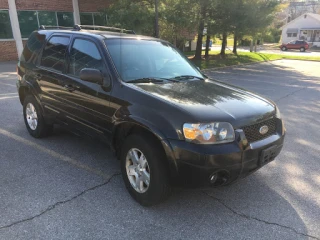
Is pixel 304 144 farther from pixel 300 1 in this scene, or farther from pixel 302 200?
pixel 300 1

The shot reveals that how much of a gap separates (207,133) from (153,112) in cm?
57

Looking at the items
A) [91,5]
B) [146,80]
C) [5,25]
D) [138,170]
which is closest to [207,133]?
[138,170]

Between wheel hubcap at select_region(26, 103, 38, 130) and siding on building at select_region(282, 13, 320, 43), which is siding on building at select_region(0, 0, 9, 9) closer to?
wheel hubcap at select_region(26, 103, 38, 130)

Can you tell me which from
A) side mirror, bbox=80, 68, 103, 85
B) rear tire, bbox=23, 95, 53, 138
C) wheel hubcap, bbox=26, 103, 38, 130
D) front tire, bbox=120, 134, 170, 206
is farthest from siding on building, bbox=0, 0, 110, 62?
front tire, bbox=120, 134, 170, 206

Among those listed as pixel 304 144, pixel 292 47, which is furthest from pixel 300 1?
pixel 304 144

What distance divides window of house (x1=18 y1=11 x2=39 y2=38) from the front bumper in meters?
18.7

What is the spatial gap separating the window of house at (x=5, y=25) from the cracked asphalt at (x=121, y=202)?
15.5 m

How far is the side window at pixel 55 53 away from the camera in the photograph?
13.7ft

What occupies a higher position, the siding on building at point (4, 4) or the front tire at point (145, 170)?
the siding on building at point (4, 4)

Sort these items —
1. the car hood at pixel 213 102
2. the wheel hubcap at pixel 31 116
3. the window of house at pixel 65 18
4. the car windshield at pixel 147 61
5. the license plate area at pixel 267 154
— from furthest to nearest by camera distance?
1. the window of house at pixel 65 18
2. the wheel hubcap at pixel 31 116
3. the car windshield at pixel 147 61
4. the license plate area at pixel 267 154
5. the car hood at pixel 213 102

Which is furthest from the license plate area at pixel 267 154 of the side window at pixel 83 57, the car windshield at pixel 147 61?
the side window at pixel 83 57

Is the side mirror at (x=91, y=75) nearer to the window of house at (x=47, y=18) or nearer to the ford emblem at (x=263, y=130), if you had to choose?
the ford emblem at (x=263, y=130)

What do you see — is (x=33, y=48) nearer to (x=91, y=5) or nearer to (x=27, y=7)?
(x=27, y=7)

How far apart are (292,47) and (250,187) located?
150 ft
